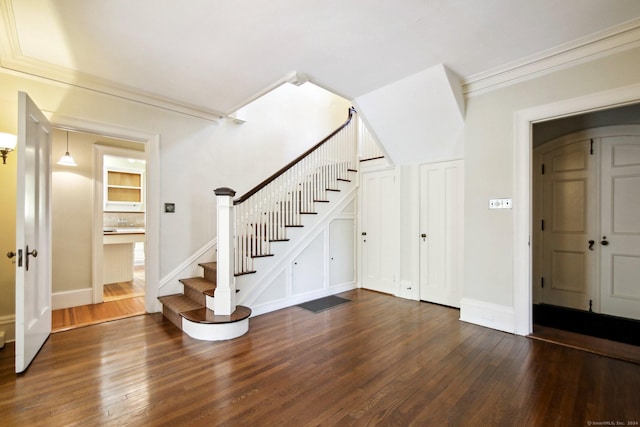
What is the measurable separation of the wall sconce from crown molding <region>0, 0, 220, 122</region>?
2.25 ft

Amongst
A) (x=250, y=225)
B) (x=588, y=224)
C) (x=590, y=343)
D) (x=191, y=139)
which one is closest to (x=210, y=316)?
(x=250, y=225)

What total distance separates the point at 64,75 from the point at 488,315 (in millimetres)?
5286

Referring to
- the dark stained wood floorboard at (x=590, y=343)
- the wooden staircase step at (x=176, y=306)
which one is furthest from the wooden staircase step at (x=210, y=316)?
the dark stained wood floorboard at (x=590, y=343)

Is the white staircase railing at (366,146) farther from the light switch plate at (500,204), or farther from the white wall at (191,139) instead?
the light switch plate at (500,204)

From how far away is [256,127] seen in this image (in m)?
4.71

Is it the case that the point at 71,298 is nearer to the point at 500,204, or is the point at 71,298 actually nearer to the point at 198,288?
the point at 198,288

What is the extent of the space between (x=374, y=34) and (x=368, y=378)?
9.29ft

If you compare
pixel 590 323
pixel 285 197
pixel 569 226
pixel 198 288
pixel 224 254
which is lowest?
pixel 590 323

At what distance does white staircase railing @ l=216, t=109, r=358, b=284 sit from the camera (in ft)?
11.2

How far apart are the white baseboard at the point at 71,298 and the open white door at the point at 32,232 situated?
1114 mm

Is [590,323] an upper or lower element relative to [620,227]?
lower

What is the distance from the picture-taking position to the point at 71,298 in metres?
3.86

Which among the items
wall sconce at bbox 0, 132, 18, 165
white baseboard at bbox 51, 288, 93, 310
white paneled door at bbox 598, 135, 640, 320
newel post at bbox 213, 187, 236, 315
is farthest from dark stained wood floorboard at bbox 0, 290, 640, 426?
wall sconce at bbox 0, 132, 18, 165

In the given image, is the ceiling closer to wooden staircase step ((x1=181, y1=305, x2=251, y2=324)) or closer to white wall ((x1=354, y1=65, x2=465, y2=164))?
white wall ((x1=354, y1=65, x2=465, y2=164))
